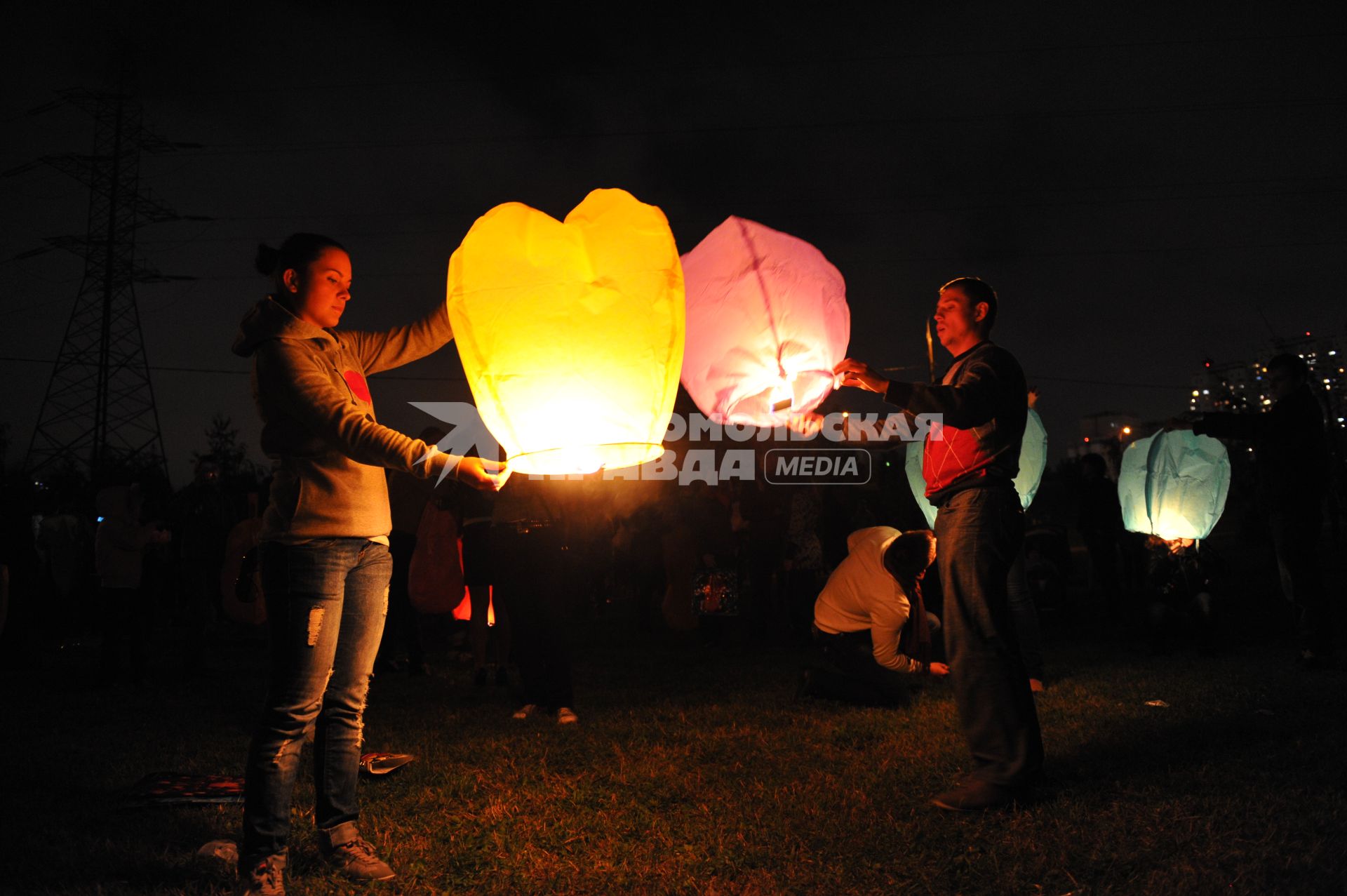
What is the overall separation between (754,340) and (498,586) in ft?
10.2

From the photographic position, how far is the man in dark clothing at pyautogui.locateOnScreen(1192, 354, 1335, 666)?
5.74 m

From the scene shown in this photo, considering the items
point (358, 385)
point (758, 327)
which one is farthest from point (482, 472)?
point (758, 327)

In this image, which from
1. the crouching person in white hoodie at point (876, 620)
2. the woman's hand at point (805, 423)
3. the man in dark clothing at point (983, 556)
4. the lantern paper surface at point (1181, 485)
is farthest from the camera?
the lantern paper surface at point (1181, 485)

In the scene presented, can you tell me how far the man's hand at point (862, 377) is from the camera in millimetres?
3324

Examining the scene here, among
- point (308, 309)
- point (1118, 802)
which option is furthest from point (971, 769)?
point (308, 309)

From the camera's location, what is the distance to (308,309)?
9.30ft

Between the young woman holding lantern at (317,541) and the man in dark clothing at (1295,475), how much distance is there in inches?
209

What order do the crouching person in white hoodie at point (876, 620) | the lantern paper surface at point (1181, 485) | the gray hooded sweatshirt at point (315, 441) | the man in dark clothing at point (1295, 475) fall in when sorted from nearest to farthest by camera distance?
the gray hooded sweatshirt at point (315, 441) → the crouching person in white hoodie at point (876, 620) → the man in dark clothing at point (1295, 475) → the lantern paper surface at point (1181, 485)

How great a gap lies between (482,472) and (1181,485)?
661 cm

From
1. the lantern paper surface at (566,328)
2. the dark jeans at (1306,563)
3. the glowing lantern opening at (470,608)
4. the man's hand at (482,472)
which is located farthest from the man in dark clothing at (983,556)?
the glowing lantern opening at (470,608)

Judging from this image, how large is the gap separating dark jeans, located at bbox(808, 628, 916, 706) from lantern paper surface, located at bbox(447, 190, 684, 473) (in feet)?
10.7

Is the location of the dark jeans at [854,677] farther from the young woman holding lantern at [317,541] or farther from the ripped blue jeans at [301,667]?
the ripped blue jeans at [301,667]

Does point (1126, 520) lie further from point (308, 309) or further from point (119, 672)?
point (119, 672)

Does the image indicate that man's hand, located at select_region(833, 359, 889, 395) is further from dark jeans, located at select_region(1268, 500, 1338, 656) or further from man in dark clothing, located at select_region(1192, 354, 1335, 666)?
dark jeans, located at select_region(1268, 500, 1338, 656)
